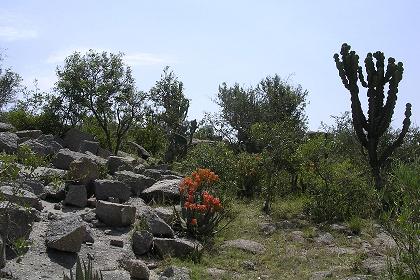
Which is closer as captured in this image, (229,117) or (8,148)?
(8,148)

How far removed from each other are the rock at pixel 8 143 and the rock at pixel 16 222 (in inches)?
170

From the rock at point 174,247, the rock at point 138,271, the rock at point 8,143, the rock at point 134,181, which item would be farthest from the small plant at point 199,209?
the rock at point 8,143

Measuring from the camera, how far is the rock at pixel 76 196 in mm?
10164

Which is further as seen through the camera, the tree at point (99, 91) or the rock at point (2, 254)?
the tree at point (99, 91)

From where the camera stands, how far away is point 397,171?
17.3 feet

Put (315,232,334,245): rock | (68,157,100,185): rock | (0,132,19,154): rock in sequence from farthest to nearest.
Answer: (0,132,19,154): rock < (315,232,334,245): rock < (68,157,100,185): rock

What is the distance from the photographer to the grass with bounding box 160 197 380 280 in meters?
8.92

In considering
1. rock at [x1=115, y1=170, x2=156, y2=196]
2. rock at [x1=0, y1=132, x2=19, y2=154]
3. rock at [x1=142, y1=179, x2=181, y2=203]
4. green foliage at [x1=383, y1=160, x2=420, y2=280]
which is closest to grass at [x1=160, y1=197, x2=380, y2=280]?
rock at [x1=142, y1=179, x2=181, y2=203]

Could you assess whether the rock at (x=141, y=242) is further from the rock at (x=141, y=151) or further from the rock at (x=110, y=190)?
the rock at (x=141, y=151)

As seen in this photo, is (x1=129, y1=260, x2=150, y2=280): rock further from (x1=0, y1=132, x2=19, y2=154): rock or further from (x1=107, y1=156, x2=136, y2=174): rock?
(x1=107, y1=156, x2=136, y2=174): rock

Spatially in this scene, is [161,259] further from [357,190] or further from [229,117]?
[229,117]

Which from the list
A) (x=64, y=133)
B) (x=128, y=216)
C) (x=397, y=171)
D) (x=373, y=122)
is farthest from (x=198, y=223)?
(x=64, y=133)

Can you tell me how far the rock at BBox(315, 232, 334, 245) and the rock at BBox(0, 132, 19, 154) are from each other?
21.2 ft

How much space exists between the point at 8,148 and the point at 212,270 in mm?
5602
